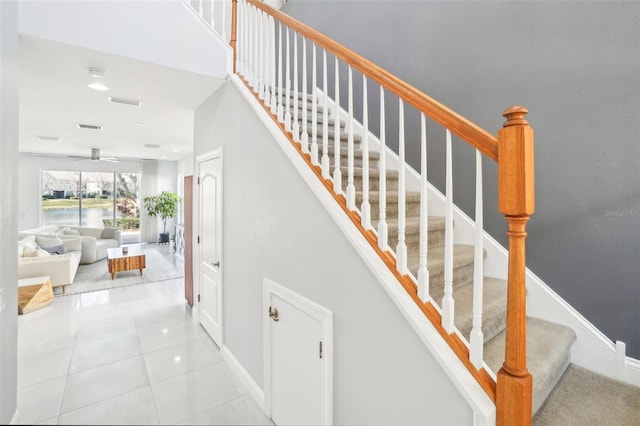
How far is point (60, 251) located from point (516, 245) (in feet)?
23.5

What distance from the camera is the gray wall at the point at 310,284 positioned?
1.29 meters

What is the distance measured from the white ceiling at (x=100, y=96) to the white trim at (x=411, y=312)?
1.70 metres

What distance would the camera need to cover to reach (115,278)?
221 inches

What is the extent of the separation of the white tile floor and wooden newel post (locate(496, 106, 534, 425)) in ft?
2.73

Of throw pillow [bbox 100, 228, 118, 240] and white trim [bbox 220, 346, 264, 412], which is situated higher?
throw pillow [bbox 100, 228, 118, 240]

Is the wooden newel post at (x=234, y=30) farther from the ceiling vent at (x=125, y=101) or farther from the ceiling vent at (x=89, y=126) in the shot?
the ceiling vent at (x=89, y=126)

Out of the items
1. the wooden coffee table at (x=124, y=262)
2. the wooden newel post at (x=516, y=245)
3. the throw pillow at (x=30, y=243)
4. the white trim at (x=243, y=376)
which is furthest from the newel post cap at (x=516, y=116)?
the throw pillow at (x=30, y=243)

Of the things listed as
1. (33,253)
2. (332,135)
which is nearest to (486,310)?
(332,135)

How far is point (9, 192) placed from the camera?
173cm

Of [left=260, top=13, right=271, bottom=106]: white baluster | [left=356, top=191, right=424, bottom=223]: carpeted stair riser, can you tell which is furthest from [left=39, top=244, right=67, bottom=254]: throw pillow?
[left=356, top=191, right=424, bottom=223]: carpeted stair riser

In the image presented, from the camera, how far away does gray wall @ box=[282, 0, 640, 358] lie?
5.49 feet

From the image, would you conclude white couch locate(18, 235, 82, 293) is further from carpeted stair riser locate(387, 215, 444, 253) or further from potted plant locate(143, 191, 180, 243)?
carpeted stair riser locate(387, 215, 444, 253)

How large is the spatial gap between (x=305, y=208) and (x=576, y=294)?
1.68 metres

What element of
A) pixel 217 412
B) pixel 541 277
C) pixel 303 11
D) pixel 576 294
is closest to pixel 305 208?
pixel 217 412
